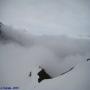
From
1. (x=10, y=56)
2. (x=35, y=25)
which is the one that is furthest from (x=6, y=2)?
(x=10, y=56)

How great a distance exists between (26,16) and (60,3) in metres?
0.46

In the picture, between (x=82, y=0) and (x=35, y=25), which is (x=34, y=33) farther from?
(x=82, y=0)

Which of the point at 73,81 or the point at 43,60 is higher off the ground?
the point at 43,60

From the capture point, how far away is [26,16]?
197 cm

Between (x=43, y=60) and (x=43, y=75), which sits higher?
(x=43, y=60)

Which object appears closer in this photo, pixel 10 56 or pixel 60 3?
pixel 10 56

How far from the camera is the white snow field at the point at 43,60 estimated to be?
1893mm

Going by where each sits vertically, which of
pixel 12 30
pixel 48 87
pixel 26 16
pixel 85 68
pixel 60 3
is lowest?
pixel 48 87

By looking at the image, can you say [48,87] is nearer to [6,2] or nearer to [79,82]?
[79,82]

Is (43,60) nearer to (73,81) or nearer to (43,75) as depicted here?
(43,75)

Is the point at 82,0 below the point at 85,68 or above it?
above

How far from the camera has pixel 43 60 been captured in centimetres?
194

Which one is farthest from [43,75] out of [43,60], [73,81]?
[73,81]

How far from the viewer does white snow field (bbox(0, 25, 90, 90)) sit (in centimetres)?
189
